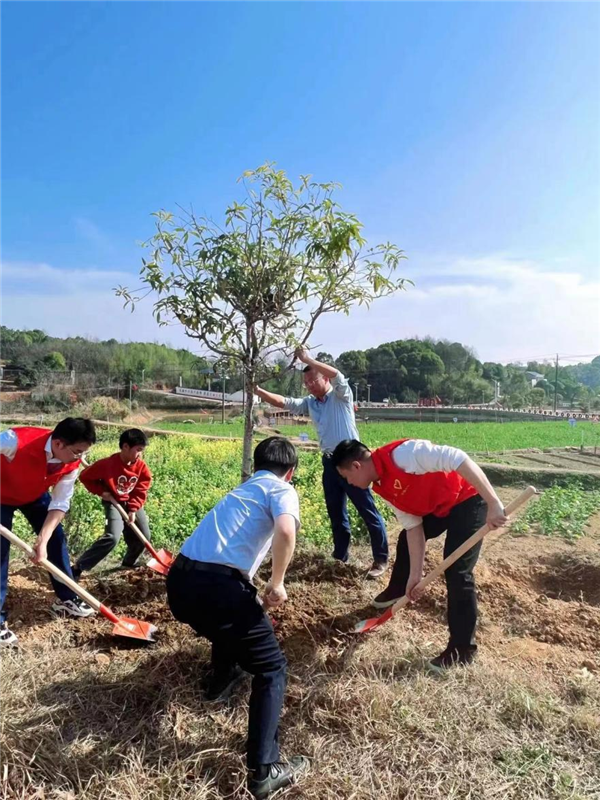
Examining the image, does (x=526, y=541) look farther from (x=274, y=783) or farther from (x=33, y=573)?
(x=33, y=573)

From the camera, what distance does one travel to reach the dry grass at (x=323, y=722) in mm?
2039

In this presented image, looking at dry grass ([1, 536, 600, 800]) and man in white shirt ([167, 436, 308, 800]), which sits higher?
man in white shirt ([167, 436, 308, 800])

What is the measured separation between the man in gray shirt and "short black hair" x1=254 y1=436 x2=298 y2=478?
162 cm

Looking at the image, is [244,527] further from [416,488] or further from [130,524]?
[130,524]

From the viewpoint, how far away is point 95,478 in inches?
155

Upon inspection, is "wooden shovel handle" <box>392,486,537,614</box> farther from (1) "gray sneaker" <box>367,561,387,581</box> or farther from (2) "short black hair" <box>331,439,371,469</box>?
(1) "gray sneaker" <box>367,561,387,581</box>

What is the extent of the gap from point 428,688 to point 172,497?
176 inches

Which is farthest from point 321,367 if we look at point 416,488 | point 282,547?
point 282,547

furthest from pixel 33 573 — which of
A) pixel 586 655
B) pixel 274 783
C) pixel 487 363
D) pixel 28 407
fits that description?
pixel 487 363

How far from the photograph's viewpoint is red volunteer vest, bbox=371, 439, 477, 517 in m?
2.75

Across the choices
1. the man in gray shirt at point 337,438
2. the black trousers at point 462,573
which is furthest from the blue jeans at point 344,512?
the black trousers at point 462,573

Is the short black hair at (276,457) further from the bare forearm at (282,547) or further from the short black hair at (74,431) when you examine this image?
the short black hair at (74,431)

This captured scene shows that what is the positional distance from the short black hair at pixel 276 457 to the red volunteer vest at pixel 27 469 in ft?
4.64

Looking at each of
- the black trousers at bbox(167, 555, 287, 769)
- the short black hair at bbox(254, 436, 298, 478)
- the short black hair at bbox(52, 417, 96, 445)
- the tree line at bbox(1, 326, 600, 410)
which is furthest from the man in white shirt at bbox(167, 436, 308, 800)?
the tree line at bbox(1, 326, 600, 410)
